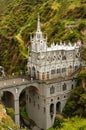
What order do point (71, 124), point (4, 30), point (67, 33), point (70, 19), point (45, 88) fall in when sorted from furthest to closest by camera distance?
point (4, 30), point (70, 19), point (67, 33), point (45, 88), point (71, 124)

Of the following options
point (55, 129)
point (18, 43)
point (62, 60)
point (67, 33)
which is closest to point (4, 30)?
point (18, 43)

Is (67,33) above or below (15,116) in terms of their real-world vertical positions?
above

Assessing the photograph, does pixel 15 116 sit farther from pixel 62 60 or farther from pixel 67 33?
pixel 67 33

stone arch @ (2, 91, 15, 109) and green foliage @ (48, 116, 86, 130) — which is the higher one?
stone arch @ (2, 91, 15, 109)

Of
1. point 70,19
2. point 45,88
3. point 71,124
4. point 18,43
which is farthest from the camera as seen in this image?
point 18,43

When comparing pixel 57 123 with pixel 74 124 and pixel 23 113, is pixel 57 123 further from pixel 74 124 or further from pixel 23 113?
pixel 23 113

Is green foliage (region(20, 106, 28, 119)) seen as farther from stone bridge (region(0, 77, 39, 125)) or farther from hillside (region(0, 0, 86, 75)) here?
hillside (region(0, 0, 86, 75))

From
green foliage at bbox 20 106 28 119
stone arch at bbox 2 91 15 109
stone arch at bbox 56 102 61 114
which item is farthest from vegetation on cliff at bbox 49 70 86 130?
stone arch at bbox 2 91 15 109
